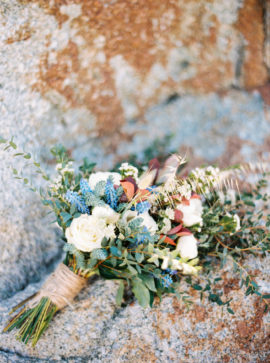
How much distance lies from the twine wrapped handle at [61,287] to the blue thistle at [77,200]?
0.75ft

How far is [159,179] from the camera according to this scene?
0.94 m

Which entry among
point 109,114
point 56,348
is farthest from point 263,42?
point 56,348

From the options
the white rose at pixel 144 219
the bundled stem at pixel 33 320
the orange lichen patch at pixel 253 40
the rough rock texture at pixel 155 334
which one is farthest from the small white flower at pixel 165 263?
the orange lichen patch at pixel 253 40

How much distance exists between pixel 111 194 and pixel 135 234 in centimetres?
12

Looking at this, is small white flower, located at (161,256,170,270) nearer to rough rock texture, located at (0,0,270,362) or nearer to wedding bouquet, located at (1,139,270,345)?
wedding bouquet, located at (1,139,270,345)

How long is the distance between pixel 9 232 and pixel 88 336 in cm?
45

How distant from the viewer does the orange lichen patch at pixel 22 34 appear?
106 cm

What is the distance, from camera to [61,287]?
0.94 metres

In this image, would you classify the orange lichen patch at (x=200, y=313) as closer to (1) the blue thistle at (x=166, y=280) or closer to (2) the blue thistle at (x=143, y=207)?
(1) the blue thistle at (x=166, y=280)

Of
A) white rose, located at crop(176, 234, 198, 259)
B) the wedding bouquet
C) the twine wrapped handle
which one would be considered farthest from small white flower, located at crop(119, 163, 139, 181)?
the twine wrapped handle

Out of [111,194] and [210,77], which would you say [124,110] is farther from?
[111,194]

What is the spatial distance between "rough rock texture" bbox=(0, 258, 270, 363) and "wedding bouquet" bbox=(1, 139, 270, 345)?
0.14 feet

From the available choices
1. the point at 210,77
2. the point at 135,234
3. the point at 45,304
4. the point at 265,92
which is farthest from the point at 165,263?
the point at 265,92

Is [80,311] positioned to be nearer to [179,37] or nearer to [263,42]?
[179,37]
